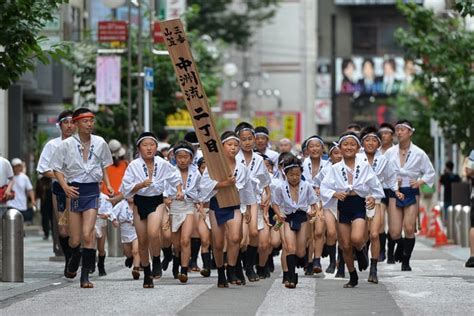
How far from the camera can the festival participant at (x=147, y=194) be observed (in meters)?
17.7

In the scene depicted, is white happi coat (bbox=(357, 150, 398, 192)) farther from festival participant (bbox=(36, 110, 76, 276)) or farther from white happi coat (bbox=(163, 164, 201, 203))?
festival participant (bbox=(36, 110, 76, 276))

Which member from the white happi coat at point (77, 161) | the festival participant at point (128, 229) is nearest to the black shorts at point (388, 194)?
the festival participant at point (128, 229)

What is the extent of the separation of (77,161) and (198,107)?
1.53m

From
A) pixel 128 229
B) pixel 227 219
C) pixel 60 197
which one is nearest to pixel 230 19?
pixel 128 229

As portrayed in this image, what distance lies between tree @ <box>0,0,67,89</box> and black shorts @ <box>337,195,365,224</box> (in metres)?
4.09

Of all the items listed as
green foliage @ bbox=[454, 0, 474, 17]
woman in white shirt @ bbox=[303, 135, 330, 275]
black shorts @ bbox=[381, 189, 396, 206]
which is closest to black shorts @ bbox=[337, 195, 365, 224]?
woman in white shirt @ bbox=[303, 135, 330, 275]

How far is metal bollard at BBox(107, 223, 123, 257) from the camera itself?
1037 inches

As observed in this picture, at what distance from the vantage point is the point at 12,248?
61.7 feet

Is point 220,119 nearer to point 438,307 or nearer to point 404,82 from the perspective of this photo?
point 404,82

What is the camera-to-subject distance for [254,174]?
61.1 feet

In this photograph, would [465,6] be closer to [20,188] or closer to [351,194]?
[351,194]

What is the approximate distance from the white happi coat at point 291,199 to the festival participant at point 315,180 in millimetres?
2236

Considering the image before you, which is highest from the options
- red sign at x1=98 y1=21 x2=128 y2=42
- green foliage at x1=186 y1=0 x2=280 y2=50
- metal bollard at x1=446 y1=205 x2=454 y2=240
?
green foliage at x1=186 y1=0 x2=280 y2=50

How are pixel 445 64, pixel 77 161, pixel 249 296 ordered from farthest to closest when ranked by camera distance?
pixel 445 64, pixel 77 161, pixel 249 296
